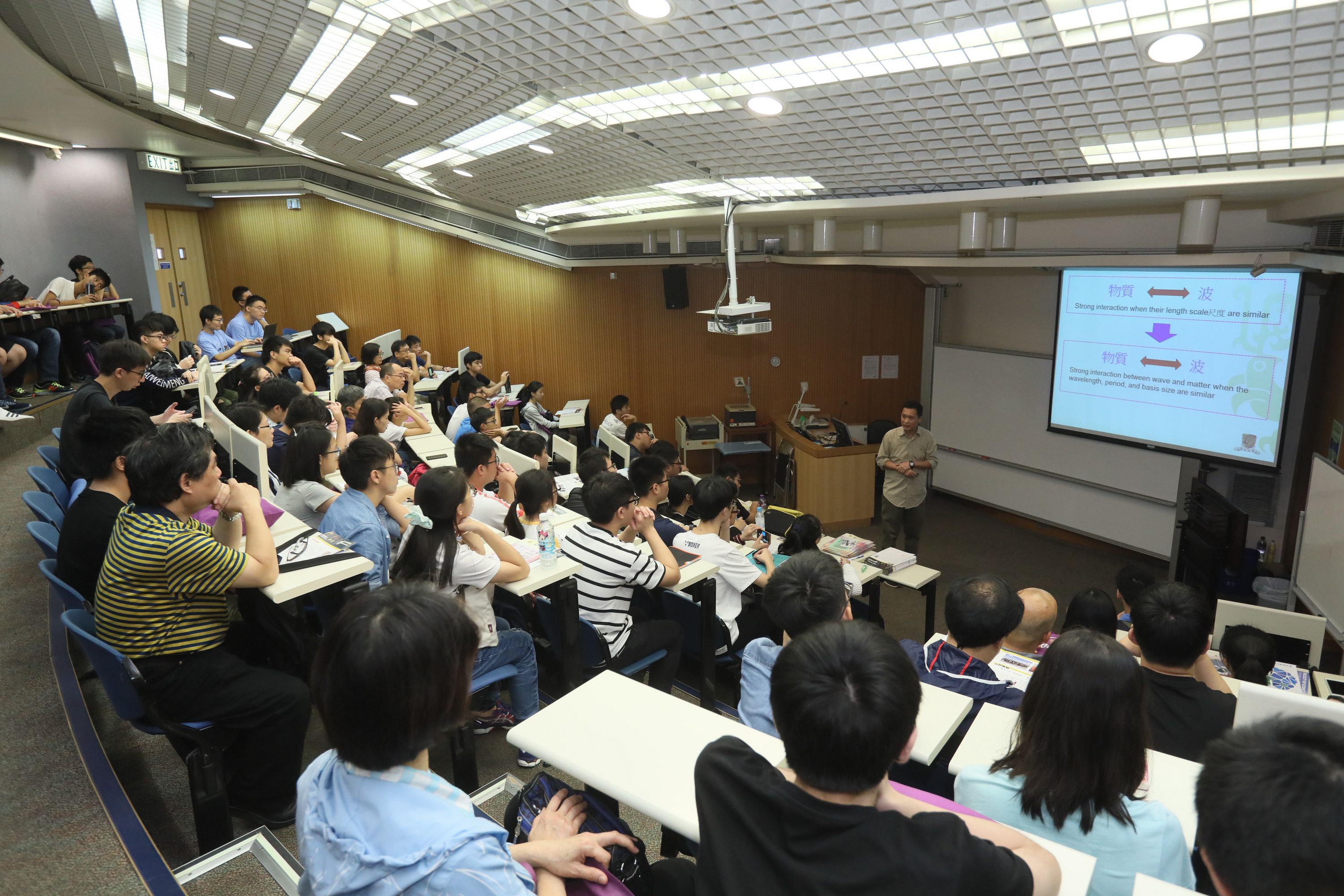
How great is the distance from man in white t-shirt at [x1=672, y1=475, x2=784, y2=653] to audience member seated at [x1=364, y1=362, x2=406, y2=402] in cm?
416

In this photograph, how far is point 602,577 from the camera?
321 centimetres

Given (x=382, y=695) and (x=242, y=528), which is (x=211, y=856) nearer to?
(x=382, y=695)

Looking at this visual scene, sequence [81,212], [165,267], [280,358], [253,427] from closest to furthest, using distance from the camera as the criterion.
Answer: [253,427], [280,358], [81,212], [165,267]

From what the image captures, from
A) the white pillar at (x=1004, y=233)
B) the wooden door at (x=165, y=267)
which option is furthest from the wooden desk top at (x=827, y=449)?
the wooden door at (x=165, y=267)

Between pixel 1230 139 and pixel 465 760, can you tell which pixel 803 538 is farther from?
pixel 1230 139

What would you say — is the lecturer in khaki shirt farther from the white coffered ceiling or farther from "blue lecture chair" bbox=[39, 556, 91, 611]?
"blue lecture chair" bbox=[39, 556, 91, 611]

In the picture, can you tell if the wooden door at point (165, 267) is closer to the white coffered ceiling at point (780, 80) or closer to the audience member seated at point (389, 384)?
the audience member seated at point (389, 384)

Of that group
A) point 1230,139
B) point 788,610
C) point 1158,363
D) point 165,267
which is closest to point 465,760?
point 788,610

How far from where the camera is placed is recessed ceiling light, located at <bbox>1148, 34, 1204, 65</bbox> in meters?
2.02

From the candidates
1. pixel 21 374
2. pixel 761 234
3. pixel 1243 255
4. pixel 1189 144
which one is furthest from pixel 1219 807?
pixel 21 374

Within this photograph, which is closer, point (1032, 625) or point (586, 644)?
point (1032, 625)

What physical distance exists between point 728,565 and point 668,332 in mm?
6574

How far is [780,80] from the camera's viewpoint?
8.96 feet

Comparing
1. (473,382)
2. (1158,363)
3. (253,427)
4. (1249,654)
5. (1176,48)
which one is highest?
(1176,48)
